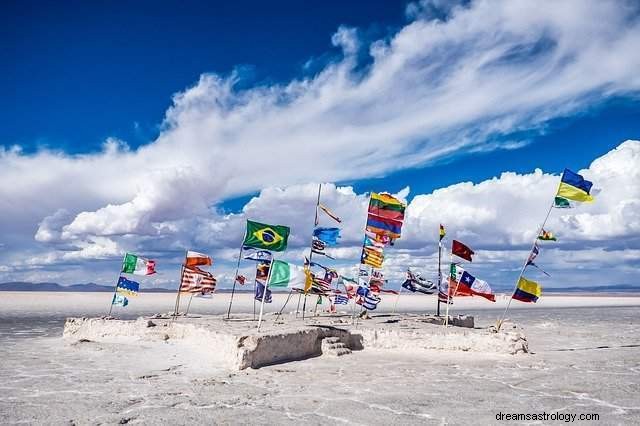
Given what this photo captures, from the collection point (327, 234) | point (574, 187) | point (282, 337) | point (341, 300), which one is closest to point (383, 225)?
point (327, 234)

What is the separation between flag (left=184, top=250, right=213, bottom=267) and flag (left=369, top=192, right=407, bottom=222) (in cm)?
930

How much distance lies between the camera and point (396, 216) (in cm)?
2484

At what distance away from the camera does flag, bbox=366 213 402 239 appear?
24781 millimetres

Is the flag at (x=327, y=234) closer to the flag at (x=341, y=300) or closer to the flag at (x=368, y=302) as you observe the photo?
the flag at (x=368, y=302)

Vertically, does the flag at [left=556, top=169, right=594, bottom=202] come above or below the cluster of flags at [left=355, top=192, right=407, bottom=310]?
above

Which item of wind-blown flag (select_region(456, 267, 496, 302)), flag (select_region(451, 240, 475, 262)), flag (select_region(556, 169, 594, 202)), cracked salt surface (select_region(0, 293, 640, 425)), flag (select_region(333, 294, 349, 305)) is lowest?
cracked salt surface (select_region(0, 293, 640, 425))

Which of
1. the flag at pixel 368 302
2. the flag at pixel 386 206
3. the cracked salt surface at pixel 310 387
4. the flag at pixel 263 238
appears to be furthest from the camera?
the flag at pixel 386 206

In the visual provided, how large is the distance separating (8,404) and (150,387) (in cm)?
334

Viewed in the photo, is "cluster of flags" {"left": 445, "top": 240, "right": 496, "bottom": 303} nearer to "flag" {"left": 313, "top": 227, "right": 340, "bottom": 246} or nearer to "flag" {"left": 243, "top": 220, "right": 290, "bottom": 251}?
"flag" {"left": 313, "top": 227, "right": 340, "bottom": 246}

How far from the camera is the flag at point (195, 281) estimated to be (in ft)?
80.3

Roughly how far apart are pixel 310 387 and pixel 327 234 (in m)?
12.7

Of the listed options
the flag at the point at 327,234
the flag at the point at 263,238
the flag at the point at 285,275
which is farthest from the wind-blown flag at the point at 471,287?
the flag at the point at 263,238

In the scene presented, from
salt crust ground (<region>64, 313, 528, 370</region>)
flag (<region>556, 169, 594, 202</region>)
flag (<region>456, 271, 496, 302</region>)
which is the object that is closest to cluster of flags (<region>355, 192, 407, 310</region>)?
salt crust ground (<region>64, 313, 528, 370</region>)

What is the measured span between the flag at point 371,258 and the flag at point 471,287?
Answer: 4357mm
